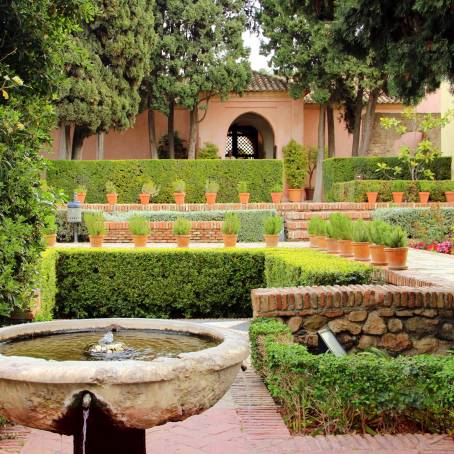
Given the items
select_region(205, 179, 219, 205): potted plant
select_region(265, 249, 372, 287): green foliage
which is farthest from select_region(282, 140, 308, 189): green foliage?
select_region(265, 249, 372, 287): green foliage

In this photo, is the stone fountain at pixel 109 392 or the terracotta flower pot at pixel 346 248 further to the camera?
the terracotta flower pot at pixel 346 248

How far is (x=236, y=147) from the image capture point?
29219 mm

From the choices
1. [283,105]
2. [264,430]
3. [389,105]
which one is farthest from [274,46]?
[264,430]

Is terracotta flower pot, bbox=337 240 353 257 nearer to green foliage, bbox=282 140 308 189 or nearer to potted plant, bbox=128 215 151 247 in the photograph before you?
potted plant, bbox=128 215 151 247

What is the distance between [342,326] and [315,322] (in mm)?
227

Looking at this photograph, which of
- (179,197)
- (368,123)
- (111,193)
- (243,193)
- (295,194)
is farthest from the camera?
(368,123)

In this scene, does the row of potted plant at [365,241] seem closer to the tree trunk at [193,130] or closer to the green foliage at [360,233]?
the green foliage at [360,233]

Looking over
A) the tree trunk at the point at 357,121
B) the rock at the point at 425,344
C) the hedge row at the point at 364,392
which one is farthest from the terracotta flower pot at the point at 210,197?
the hedge row at the point at 364,392

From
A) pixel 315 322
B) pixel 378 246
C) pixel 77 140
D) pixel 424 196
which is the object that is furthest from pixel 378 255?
pixel 77 140

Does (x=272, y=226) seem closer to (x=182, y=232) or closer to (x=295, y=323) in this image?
(x=182, y=232)

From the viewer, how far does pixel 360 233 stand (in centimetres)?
859

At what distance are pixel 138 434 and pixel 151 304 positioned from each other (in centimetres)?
737

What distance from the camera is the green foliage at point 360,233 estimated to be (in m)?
8.56

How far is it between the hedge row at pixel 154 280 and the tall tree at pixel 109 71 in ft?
34.1
